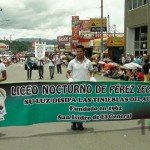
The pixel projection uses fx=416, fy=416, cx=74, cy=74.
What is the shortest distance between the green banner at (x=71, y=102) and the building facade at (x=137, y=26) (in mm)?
27139

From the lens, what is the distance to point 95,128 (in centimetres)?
938

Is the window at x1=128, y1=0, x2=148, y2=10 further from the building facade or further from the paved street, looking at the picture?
the paved street

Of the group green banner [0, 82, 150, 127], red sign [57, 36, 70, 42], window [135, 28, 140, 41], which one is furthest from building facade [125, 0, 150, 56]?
red sign [57, 36, 70, 42]

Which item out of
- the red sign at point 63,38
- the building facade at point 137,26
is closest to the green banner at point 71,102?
the building facade at point 137,26

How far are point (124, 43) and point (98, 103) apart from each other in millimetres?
34264

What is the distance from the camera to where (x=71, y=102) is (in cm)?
902

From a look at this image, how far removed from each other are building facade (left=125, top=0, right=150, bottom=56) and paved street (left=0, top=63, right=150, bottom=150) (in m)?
27.2

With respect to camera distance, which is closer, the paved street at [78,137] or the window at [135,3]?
the paved street at [78,137]

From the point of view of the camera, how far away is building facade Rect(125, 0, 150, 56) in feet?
121

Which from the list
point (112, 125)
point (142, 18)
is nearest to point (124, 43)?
point (142, 18)

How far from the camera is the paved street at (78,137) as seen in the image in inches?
302

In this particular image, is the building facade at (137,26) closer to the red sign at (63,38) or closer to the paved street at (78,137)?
the paved street at (78,137)

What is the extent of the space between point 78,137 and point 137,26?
32.1 meters

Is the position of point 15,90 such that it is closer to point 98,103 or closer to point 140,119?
point 98,103
